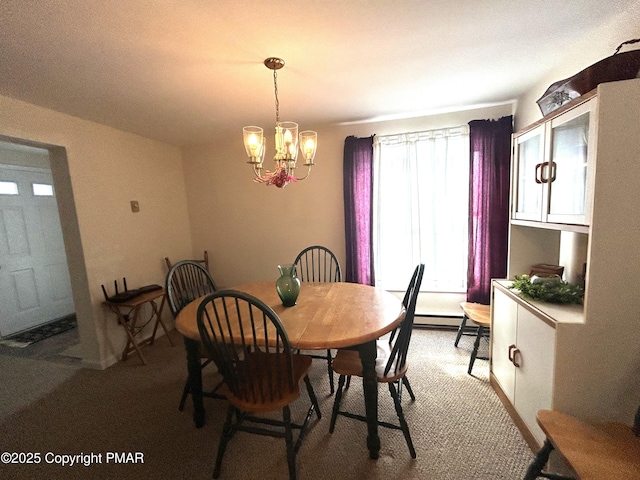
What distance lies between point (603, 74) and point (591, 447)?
1551 mm

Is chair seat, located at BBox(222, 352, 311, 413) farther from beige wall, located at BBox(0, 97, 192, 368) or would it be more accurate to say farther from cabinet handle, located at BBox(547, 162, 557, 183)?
beige wall, located at BBox(0, 97, 192, 368)

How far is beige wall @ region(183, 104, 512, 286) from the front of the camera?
3.00m

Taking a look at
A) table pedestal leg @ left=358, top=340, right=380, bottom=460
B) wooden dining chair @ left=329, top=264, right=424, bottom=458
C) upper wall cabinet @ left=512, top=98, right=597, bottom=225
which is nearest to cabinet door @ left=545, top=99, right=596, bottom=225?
upper wall cabinet @ left=512, top=98, right=597, bottom=225

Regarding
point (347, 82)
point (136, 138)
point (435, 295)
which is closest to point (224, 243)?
point (136, 138)

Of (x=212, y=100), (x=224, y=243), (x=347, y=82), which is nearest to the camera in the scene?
(x=347, y=82)

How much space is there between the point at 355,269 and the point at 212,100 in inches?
84.5

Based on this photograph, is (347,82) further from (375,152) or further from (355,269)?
(355,269)

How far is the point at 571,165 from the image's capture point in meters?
1.28

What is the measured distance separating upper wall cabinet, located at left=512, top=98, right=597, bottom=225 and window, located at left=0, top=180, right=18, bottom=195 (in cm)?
534

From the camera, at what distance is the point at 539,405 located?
52.8 inches

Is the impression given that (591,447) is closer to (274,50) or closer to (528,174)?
(528,174)

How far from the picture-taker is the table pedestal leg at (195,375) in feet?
5.41

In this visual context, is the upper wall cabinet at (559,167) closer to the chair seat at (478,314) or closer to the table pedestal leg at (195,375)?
the chair seat at (478,314)

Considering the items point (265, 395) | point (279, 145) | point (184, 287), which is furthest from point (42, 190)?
point (265, 395)
